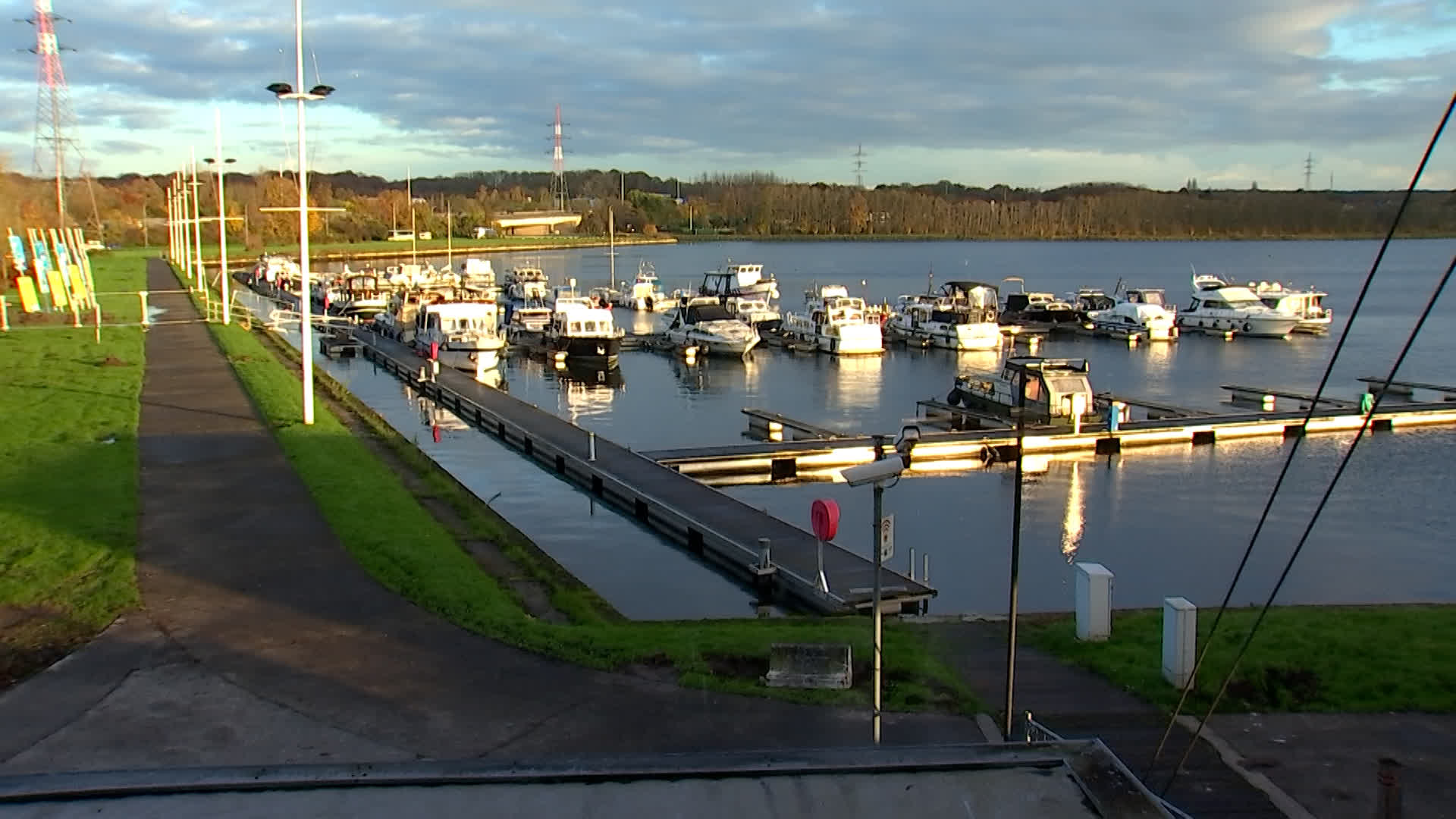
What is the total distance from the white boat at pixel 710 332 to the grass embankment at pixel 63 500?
26905 millimetres

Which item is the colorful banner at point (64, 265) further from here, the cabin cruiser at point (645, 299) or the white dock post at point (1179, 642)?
the white dock post at point (1179, 642)

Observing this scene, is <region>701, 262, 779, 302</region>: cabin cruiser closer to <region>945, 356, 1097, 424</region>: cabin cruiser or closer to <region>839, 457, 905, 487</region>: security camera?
<region>945, 356, 1097, 424</region>: cabin cruiser

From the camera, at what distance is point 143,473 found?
20828 mm

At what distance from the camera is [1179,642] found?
1141 cm

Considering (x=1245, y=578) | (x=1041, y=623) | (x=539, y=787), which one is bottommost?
(x=1245, y=578)

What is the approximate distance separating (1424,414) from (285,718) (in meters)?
37.8

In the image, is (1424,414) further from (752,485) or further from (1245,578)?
(752,485)

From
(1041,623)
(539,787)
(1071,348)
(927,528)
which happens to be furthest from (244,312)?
(539,787)

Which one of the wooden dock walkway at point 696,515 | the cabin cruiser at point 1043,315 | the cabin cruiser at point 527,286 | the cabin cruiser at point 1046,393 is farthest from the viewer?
the cabin cruiser at point 527,286

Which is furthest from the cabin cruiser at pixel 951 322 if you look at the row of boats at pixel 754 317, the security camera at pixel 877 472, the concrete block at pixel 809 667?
the security camera at pixel 877 472

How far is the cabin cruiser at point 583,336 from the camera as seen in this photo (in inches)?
2103

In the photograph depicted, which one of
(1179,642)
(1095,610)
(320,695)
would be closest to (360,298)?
(320,695)

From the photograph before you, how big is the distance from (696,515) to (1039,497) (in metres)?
10.2

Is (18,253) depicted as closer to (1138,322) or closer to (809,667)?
(1138,322)
